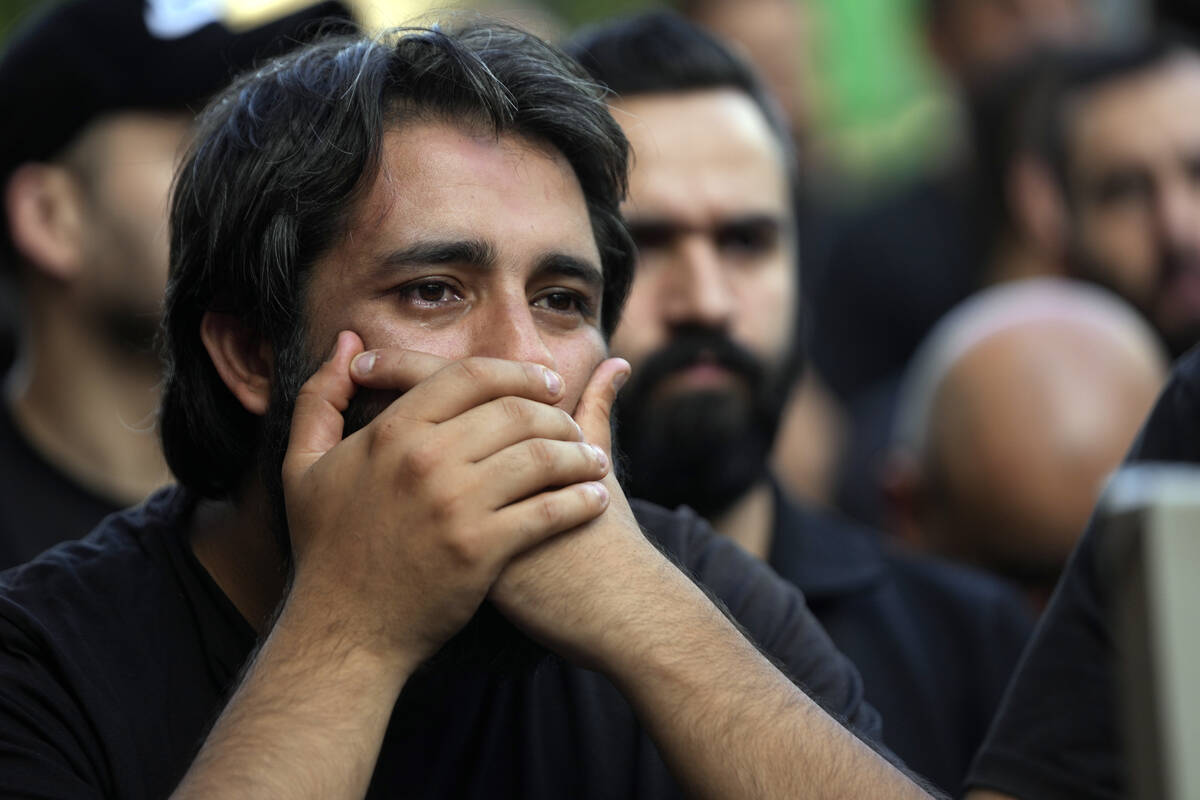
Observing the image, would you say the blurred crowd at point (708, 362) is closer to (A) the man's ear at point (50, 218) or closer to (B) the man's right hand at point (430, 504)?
(A) the man's ear at point (50, 218)

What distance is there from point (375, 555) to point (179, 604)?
0.51m

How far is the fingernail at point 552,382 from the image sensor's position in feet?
8.03

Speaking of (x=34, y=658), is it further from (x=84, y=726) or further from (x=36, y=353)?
(x=36, y=353)

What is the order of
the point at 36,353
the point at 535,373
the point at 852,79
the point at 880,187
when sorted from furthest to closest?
the point at 852,79 → the point at 880,187 → the point at 36,353 → the point at 535,373

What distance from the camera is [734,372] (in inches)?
158

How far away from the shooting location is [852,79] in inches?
314

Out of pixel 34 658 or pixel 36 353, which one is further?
pixel 36 353

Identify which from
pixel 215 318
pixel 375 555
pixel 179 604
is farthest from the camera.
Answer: pixel 215 318

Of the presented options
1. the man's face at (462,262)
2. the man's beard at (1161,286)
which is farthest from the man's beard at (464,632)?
the man's beard at (1161,286)

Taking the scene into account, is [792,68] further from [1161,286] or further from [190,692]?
[190,692]

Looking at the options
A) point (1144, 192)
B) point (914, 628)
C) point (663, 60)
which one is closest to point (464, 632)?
point (914, 628)

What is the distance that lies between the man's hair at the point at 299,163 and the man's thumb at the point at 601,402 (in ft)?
1.32

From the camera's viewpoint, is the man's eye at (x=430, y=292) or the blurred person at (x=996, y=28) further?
the blurred person at (x=996, y=28)

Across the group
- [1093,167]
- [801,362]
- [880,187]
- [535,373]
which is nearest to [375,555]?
[535,373]
